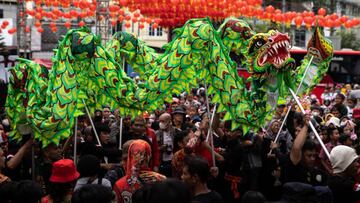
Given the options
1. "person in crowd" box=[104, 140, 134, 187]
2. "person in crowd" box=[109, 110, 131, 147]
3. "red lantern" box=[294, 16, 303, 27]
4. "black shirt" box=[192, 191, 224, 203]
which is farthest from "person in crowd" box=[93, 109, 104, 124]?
"red lantern" box=[294, 16, 303, 27]

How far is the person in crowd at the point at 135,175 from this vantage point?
235 inches

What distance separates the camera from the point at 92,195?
4797 mm

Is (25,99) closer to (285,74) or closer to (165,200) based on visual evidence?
(285,74)

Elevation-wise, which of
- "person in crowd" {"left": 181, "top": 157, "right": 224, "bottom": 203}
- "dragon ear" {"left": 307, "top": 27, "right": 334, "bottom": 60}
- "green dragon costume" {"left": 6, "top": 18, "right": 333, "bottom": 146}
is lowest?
"person in crowd" {"left": 181, "top": 157, "right": 224, "bottom": 203}

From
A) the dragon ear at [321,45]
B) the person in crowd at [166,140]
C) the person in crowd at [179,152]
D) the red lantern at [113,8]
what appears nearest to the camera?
the person in crowd at [179,152]

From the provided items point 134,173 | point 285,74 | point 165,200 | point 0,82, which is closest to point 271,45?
point 285,74

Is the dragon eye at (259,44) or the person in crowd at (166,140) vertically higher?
the dragon eye at (259,44)

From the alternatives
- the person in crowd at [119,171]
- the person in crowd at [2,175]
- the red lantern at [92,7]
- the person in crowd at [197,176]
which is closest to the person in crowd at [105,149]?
the person in crowd at [119,171]

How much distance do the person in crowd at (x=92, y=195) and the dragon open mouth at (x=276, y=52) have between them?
11.1ft

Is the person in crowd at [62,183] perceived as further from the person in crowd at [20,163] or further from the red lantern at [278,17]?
the red lantern at [278,17]

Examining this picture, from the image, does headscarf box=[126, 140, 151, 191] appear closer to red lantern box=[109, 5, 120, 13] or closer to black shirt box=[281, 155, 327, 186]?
black shirt box=[281, 155, 327, 186]

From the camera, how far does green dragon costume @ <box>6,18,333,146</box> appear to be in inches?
298

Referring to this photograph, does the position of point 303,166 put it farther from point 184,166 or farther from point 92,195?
point 92,195

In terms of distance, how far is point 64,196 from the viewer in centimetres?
556
